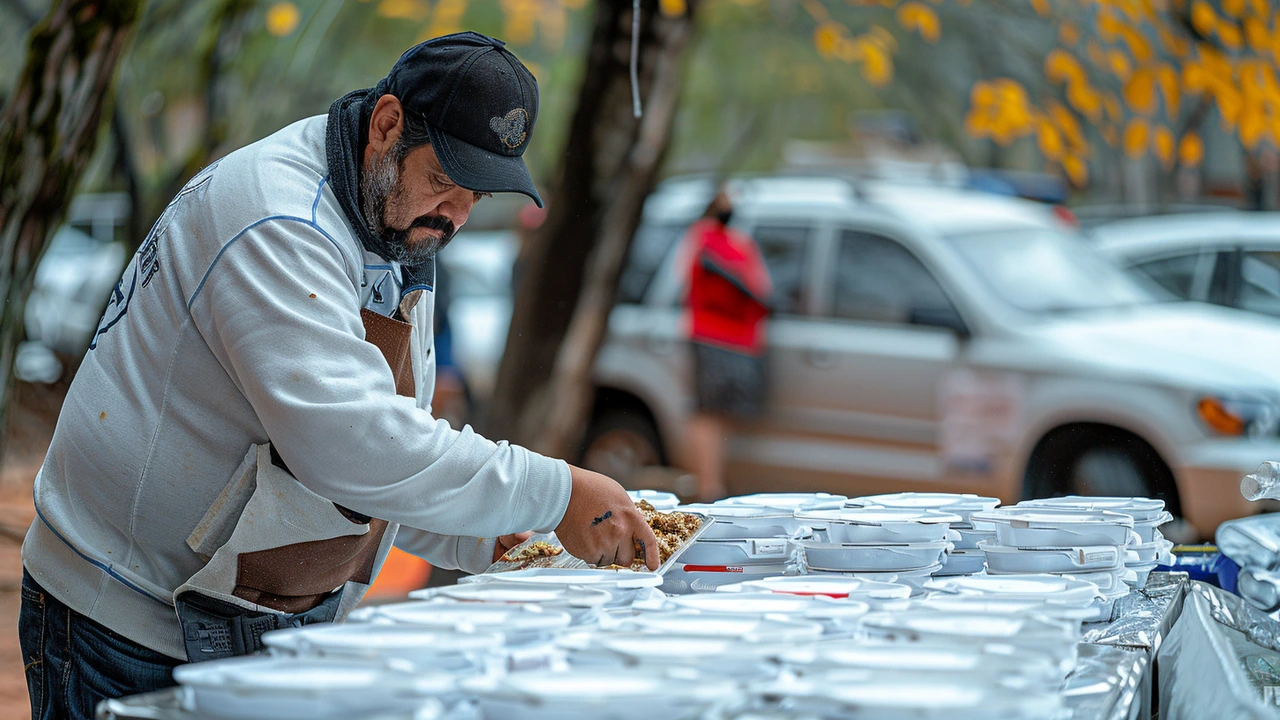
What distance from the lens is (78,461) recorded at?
2146 millimetres

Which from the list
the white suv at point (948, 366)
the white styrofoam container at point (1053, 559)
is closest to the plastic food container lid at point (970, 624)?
the white styrofoam container at point (1053, 559)

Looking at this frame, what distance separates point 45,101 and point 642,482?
468cm

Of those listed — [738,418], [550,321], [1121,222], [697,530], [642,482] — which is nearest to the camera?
[697,530]

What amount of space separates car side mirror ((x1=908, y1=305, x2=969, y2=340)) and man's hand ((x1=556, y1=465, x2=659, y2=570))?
4884 millimetres

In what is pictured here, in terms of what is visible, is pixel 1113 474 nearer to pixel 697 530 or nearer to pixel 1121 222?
pixel 697 530

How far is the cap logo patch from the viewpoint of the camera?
7.09 feet

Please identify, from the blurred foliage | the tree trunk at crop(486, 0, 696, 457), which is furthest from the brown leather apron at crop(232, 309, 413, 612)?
the tree trunk at crop(486, 0, 696, 457)

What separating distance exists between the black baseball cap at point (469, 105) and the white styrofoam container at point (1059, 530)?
1102 mm

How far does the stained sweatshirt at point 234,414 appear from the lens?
6.53ft

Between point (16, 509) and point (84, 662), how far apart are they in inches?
216

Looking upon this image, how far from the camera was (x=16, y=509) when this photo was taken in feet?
23.2

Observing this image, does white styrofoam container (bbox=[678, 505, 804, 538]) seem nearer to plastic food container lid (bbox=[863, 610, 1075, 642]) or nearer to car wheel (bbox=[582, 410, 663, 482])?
plastic food container lid (bbox=[863, 610, 1075, 642])

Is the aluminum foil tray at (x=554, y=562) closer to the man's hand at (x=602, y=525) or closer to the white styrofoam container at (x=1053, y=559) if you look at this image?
the man's hand at (x=602, y=525)

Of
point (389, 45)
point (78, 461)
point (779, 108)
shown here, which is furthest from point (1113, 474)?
point (779, 108)
